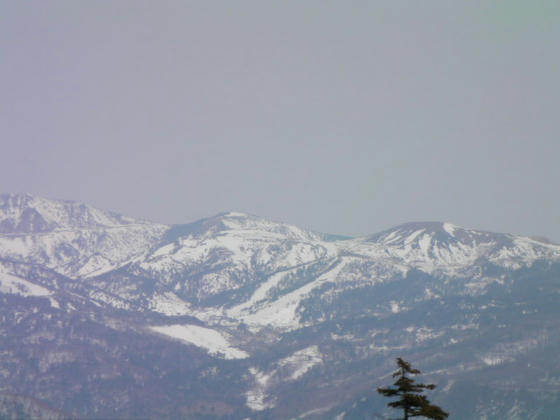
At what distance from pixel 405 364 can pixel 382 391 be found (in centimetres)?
325

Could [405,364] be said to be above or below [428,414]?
above

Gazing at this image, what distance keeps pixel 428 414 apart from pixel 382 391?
5.02 m

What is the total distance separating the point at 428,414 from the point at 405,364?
5.18 meters

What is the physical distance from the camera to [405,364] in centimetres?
6944

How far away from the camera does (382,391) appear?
6894cm

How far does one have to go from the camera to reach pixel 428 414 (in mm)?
69812
